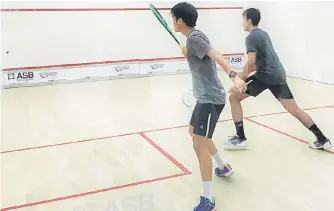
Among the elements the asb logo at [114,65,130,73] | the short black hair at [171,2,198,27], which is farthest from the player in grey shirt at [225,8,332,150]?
the asb logo at [114,65,130,73]

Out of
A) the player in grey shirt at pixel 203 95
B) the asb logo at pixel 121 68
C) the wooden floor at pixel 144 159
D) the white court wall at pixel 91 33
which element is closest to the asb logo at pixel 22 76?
the white court wall at pixel 91 33

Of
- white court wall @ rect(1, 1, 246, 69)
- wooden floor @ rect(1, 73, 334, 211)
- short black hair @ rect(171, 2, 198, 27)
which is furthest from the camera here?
white court wall @ rect(1, 1, 246, 69)

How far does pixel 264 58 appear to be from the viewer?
2.60 meters

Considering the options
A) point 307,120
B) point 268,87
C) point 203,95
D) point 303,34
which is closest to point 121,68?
point 303,34

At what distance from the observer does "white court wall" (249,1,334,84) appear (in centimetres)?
530

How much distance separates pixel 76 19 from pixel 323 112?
3710 mm

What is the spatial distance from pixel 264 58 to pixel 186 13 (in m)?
0.98

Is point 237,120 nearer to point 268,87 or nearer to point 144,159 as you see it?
point 268,87

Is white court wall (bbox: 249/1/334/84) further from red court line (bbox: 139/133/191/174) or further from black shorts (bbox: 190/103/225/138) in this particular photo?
black shorts (bbox: 190/103/225/138)

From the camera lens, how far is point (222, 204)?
6.41ft

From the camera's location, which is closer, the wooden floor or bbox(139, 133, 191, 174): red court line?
the wooden floor

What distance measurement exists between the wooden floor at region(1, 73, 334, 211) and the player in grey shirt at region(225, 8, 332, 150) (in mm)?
234

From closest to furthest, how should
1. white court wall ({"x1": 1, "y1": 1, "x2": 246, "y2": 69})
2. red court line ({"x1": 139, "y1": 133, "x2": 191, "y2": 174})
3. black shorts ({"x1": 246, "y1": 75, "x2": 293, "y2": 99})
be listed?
red court line ({"x1": 139, "y1": 133, "x2": 191, "y2": 174}), black shorts ({"x1": 246, "y1": 75, "x2": 293, "y2": 99}), white court wall ({"x1": 1, "y1": 1, "x2": 246, "y2": 69})

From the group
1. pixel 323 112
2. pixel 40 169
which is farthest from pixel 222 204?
pixel 323 112
